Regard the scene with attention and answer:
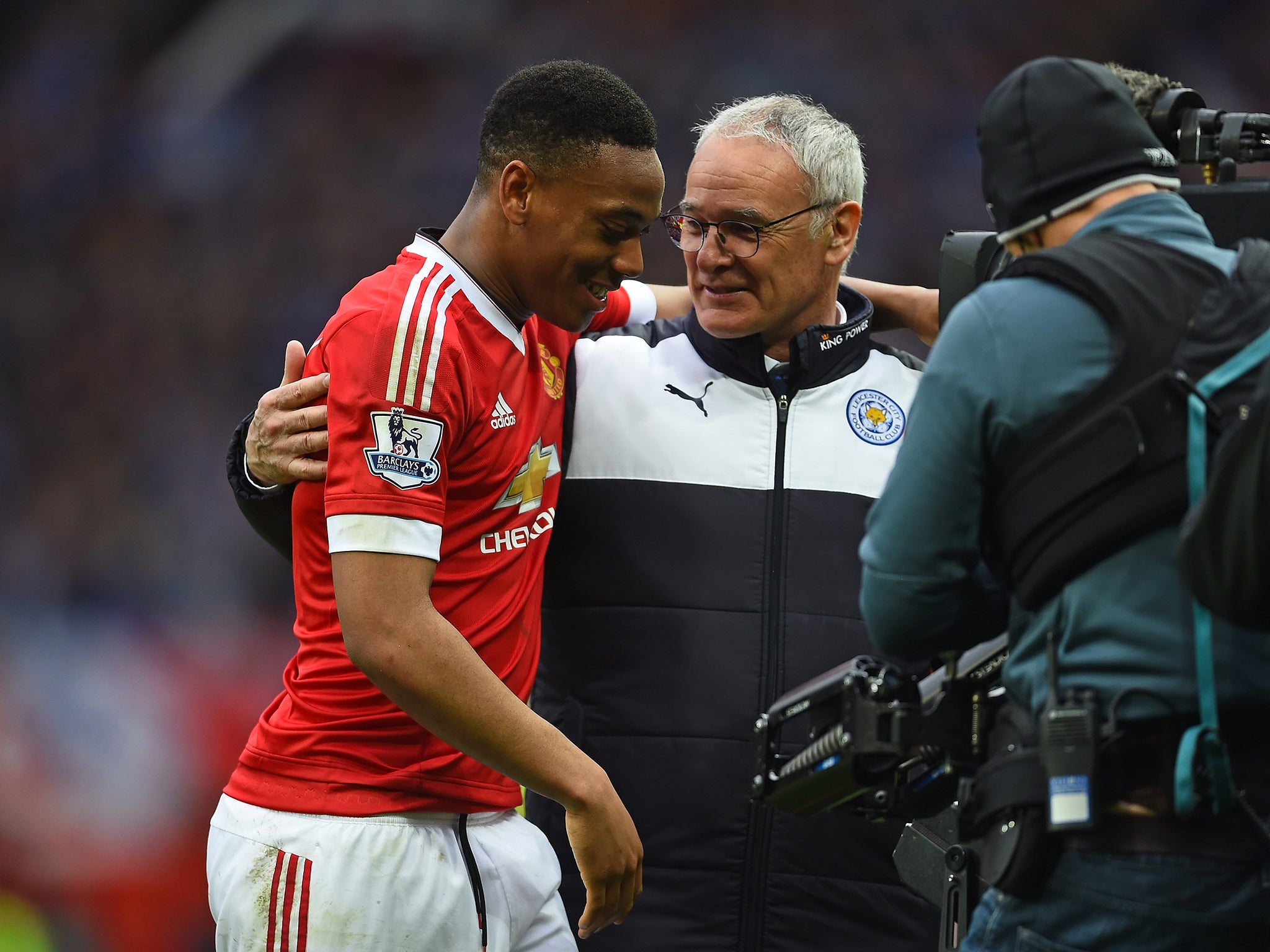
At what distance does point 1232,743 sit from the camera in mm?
1287

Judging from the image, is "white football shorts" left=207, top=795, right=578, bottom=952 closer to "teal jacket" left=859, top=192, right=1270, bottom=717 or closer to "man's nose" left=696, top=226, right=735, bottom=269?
"teal jacket" left=859, top=192, right=1270, bottom=717

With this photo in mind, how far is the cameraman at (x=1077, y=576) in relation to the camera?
127cm

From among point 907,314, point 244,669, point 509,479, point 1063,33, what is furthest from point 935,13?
point 509,479

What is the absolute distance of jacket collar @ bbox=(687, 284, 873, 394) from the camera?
2.28 meters

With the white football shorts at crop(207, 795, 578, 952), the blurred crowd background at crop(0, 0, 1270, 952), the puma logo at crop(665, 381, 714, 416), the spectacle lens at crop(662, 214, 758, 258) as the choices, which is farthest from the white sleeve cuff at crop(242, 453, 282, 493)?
the blurred crowd background at crop(0, 0, 1270, 952)

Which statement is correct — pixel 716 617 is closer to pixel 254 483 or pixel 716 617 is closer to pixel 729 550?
pixel 729 550

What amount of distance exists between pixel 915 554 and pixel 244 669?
3.40 m

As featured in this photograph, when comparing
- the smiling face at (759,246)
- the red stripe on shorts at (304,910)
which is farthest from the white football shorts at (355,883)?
the smiling face at (759,246)

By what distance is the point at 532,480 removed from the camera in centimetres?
198

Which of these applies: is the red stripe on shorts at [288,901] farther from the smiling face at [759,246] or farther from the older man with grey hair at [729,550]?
the smiling face at [759,246]

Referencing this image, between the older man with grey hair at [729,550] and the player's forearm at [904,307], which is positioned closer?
the older man with grey hair at [729,550]

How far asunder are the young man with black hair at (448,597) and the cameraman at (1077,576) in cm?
55

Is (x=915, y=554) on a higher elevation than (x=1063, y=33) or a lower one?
lower

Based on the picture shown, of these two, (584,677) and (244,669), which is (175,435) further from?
Answer: (584,677)
